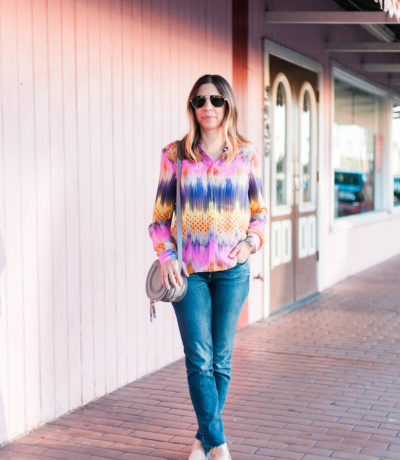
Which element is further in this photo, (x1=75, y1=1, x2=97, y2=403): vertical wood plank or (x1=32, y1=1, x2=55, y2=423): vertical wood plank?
(x1=75, y1=1, x2=97, y2=403): vertical wood plank

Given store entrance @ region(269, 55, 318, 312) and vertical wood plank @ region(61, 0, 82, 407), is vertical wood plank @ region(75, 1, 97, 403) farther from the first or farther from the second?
store entrance @ region(269, 55, 318, 312)

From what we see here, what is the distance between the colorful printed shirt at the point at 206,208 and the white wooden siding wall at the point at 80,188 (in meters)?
1.02

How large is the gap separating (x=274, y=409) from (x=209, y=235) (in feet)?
5.79

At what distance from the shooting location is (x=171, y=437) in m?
Result: 4.34

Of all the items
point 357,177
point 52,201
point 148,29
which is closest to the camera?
point 52,201

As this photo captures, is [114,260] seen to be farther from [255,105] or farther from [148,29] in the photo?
[255,105]

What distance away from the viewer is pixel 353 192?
1233 cm

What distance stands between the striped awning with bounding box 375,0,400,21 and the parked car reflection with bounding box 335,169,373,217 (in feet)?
16.9

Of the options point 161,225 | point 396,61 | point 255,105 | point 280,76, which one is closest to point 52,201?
point 161,225

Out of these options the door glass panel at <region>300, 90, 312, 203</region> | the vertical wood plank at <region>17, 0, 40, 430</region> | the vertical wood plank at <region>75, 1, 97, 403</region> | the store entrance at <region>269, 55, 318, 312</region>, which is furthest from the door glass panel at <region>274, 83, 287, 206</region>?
the vertical wood plank at <region>17, 0, 40, 430</region>

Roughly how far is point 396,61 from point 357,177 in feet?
7.63

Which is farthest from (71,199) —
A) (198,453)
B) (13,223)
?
(198,453)

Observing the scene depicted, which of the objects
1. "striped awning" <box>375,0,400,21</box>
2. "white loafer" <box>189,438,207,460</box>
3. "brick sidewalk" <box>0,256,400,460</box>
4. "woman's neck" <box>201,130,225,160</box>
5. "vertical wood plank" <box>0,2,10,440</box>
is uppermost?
"striped awning" <box>375,0,400,21</box>

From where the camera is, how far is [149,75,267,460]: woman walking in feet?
11.7
